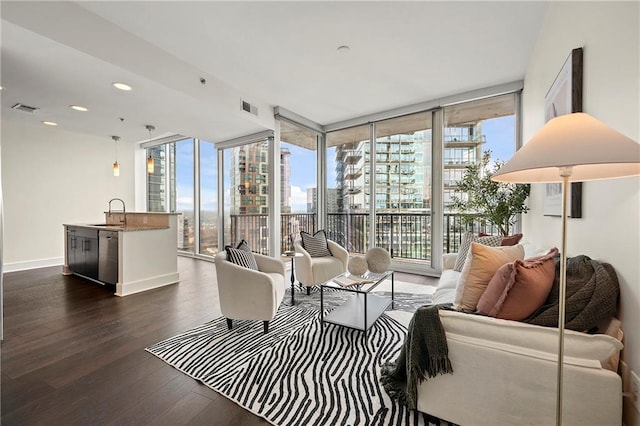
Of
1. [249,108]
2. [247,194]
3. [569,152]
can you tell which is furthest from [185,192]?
[569,152]

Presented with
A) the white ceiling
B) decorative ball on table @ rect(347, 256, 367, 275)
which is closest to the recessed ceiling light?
the white ceiling

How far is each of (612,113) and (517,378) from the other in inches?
52.8

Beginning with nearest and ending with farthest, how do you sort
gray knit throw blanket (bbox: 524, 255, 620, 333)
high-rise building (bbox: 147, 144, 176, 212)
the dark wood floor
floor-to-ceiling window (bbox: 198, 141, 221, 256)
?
gray knit throw blanket (bbox: 524, 255, 620, 333)
the dark wood floor
floor-to-ceiling window (bbox: 198, 141, 221, 256)
high-rise building (bbox: 147, 144, 176, 212)

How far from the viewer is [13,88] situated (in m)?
3.00

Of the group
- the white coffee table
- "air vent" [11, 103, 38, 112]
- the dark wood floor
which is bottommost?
the dark wood floor

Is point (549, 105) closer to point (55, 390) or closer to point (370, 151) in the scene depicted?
point (370, 151)

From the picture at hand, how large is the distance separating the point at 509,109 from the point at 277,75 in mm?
3143

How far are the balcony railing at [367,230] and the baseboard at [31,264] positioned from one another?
10.5 feet

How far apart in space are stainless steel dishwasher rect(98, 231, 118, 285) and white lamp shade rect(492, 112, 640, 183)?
4.29 metres

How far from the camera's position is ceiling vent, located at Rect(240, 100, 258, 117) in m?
3.78

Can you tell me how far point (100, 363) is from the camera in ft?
6.22

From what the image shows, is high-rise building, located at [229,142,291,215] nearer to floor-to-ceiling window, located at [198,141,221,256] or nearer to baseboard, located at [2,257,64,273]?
floor-to-ceiling window, located at [198,141,221,256]

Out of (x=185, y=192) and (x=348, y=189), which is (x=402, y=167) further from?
(x=185, y=192)

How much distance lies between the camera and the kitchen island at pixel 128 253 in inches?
136
